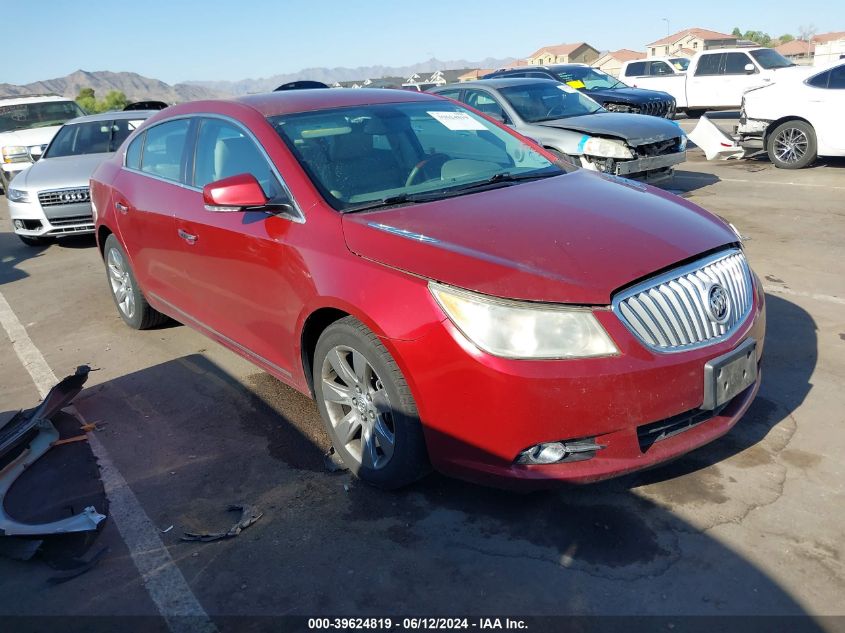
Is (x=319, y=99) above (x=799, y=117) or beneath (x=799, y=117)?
above

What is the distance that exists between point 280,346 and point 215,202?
78 centimetres

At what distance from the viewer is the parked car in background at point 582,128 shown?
8938mm

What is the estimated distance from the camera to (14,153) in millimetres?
12961

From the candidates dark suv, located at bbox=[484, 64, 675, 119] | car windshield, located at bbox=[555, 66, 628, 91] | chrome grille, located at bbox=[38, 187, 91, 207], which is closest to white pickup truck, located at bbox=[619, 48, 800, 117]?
car windshield, located at bbox=[555, 66, 628, 91]

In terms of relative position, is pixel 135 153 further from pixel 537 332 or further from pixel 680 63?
pixel 680 63

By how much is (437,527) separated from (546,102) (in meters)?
8.31

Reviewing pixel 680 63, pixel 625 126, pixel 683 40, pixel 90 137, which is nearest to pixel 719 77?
pixel 680 63

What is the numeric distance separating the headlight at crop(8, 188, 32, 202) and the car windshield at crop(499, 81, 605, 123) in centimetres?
632

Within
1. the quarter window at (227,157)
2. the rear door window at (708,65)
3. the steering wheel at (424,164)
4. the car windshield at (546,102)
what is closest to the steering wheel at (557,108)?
the car windshield at (546,102)

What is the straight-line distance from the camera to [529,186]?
146 inches

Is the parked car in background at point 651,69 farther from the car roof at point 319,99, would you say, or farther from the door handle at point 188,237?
the door handle at point 188,237

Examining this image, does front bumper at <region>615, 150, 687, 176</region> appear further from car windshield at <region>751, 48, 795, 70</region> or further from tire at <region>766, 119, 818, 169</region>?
car windshield at <region>751, 48, 795, 70</region>

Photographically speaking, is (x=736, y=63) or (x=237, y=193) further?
(x=736, y=63)

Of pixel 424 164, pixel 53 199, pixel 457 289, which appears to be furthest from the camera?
pixel 53 199
